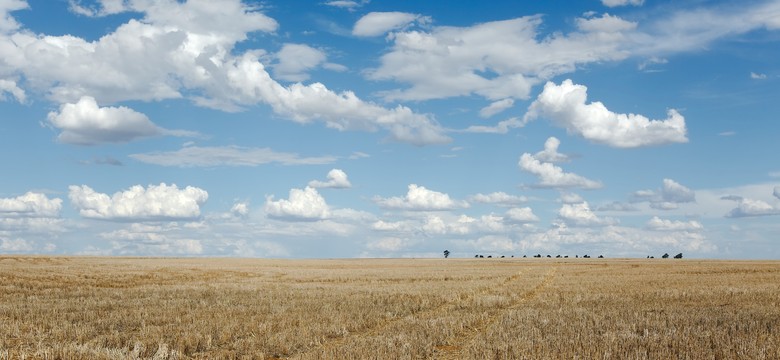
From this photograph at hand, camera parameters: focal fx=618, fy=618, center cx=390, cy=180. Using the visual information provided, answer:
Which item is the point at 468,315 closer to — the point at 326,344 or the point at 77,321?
the point at 326,344

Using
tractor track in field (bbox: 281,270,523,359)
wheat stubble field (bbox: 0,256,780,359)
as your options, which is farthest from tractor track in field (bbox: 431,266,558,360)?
tractor track in field (bbox: 281,270,523,359)

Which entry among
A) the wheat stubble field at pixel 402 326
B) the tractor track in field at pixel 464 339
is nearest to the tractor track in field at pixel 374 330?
the wheat stubble field at pixel 402 326

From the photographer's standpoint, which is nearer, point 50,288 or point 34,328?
point 34,328

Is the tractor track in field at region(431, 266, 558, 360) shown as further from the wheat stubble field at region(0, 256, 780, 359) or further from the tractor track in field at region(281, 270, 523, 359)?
the tractor track in field at region(281, 270, 523, 359)

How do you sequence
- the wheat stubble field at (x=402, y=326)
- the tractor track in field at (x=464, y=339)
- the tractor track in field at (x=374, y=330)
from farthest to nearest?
the tractor track in field at (x=374, y=330), the tractor track in field at (x=464, y=339), the wheat stubble field at (x=402, y=326)

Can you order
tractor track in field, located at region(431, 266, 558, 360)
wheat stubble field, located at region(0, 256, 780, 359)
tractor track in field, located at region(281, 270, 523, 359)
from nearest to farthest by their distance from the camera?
wheat stubble field, located at region(0, 256, 780, 359) → tractor track in field, located at region(431, 266, 558, 360) → tractor track in field, located at region(281, 270, 523, 359)

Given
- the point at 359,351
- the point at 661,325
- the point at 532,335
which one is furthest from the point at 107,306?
the point at 661,325

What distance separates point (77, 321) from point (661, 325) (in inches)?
784

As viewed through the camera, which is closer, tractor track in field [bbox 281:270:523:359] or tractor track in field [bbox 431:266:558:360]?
tractor track in field [bbox 431:266:558:360]

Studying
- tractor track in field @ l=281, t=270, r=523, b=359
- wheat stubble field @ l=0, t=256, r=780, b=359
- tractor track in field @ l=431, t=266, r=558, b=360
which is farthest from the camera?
tractor track in field @ l=281, t=270, r=523, b=359

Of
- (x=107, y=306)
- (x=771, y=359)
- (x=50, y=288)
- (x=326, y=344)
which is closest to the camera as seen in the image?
(x=771, y=359)

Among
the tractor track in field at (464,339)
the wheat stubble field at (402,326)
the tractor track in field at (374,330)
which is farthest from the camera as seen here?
the tractor track in field at (374,330)

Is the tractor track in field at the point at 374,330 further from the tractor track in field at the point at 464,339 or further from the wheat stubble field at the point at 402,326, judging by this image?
the tractor track in field at the point at 464,339

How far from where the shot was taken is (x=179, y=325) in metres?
20.5
